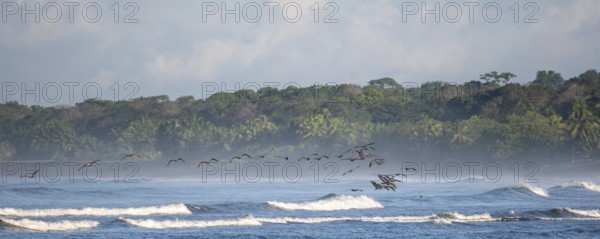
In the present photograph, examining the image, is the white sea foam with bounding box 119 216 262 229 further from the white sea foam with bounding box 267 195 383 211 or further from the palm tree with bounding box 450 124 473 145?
the palm tree with bounding box 450 124 473 145

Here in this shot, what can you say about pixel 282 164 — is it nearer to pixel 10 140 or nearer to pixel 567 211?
pixel 10 140

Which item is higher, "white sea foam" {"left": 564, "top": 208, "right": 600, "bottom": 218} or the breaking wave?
"white sea foam" {"left": 564, "top": 208, "right": 600, "bottom": 218}

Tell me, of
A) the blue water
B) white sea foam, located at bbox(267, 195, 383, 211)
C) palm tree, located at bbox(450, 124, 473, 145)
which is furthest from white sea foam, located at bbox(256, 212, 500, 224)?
palm tree, located at bbox(450, 124, 473, 145)

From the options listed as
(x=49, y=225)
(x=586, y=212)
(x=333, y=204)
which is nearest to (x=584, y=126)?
(x=333, y=204)

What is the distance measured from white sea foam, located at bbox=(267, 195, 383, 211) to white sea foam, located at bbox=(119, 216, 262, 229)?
33.5 ft

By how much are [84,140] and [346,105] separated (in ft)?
148

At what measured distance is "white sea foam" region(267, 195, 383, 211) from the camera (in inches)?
2516

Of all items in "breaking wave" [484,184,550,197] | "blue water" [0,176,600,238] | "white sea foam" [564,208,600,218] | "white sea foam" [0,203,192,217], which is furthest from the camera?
"breaking wave" [484,184,550,197]

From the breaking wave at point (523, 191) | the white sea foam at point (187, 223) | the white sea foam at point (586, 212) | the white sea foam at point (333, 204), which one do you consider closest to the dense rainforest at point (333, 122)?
the breaking wave at point (523, 191)

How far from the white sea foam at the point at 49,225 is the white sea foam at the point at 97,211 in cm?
593

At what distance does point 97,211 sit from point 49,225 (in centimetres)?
883

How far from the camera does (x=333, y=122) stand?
14938 cm

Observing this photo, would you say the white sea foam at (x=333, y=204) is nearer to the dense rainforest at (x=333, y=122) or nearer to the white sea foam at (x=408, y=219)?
the white sea foam at (x=408, y=219)

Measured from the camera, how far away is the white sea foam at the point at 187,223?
2008 inches
